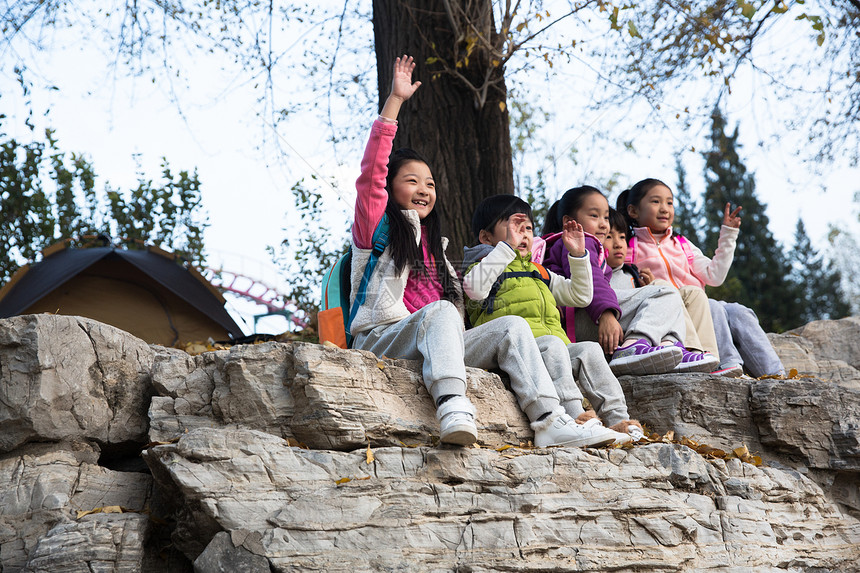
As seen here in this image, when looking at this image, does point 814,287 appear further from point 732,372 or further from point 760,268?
point 732,372

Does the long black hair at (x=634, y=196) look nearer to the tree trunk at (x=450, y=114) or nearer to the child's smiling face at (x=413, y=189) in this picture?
the tree trunk at (x=450, y=114)

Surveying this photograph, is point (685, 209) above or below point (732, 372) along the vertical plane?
above

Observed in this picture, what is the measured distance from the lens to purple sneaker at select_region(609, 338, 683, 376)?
4.86 metres

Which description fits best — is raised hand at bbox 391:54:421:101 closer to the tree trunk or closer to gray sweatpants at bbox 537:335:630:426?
gray sweatpants at bbox 537:335:630:426

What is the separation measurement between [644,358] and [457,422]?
5.65 ft

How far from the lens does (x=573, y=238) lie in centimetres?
473

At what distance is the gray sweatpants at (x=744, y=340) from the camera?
5660 mm

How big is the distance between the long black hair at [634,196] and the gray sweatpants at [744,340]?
788mm

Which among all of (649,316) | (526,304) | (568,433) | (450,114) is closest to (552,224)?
(649,316)

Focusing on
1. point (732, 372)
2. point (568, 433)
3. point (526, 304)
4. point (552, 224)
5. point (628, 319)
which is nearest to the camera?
point (568, 433)

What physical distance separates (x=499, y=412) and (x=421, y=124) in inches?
121

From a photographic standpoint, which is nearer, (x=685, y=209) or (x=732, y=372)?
(x=732, y=372)

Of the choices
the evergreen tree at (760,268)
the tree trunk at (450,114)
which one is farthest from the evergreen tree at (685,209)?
the tree trunk at (450,114)

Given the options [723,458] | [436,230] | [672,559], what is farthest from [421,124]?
[672,559]
